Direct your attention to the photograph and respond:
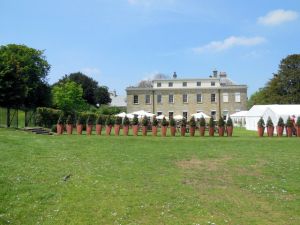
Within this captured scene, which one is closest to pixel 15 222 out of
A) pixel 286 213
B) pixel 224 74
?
pixel 286 213

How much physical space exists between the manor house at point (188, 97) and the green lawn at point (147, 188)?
50.9 meters

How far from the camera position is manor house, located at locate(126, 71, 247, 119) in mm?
64125

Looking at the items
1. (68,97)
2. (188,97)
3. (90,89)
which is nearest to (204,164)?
(188,97)

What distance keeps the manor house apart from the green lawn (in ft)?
167

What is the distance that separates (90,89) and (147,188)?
73.3 metres

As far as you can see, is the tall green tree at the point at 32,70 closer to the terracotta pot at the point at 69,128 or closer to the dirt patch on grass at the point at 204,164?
the terracotta pot at the point at 69,128

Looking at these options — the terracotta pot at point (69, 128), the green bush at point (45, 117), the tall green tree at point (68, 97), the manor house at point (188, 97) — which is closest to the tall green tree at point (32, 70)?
the green bush at point (45, 117)

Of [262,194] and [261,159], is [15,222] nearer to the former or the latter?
[262,194]

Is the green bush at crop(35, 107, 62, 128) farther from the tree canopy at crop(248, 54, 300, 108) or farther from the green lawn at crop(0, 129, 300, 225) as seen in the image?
the tree canopy at crop(248, 54, 300, 108)

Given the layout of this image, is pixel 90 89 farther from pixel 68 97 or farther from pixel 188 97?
pixel 188 97

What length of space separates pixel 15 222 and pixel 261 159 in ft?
27.9

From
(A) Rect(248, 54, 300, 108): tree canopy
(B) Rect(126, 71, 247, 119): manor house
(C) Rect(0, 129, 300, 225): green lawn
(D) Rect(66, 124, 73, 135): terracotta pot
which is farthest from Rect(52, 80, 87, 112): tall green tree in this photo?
(C) Rect(0, 129, 300, 225): green lawn

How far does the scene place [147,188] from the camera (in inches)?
350

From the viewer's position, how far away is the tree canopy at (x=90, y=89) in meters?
79.4
